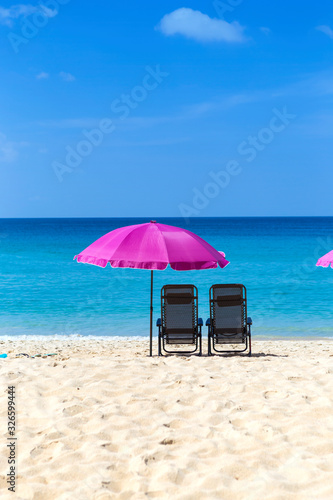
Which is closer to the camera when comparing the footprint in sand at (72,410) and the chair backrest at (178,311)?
the footprint in sand at (72,410)

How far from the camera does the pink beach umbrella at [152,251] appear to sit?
6.08 meters

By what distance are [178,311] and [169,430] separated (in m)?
3.34

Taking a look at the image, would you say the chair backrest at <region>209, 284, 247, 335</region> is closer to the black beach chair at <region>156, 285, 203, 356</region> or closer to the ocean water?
the black beach chair at <region>156, 285, 203, 356</region>

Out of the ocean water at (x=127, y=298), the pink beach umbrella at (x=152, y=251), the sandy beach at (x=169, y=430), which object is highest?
the pink beach umbrella at (x=152, y=251)

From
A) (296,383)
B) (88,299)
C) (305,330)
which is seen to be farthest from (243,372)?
(88,299)

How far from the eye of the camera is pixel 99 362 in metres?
5.97

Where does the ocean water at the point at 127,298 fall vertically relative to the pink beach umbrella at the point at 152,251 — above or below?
below

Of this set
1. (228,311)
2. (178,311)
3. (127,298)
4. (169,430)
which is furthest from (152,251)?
(127,298)

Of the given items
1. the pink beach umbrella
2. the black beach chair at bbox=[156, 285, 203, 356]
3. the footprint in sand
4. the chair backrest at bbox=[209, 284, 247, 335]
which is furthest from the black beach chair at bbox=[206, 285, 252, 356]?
the footprint in sand

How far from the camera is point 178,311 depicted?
7.09 metres

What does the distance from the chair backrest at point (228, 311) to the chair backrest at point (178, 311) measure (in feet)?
1.09

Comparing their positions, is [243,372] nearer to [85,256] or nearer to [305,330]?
[85,256]

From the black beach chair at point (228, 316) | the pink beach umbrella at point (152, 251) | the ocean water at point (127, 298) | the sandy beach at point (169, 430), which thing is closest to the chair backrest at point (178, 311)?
the black beach chair at point (228, 316)

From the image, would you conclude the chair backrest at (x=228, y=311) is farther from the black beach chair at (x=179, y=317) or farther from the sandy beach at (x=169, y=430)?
the sandy beach at (x=169, y=430)
